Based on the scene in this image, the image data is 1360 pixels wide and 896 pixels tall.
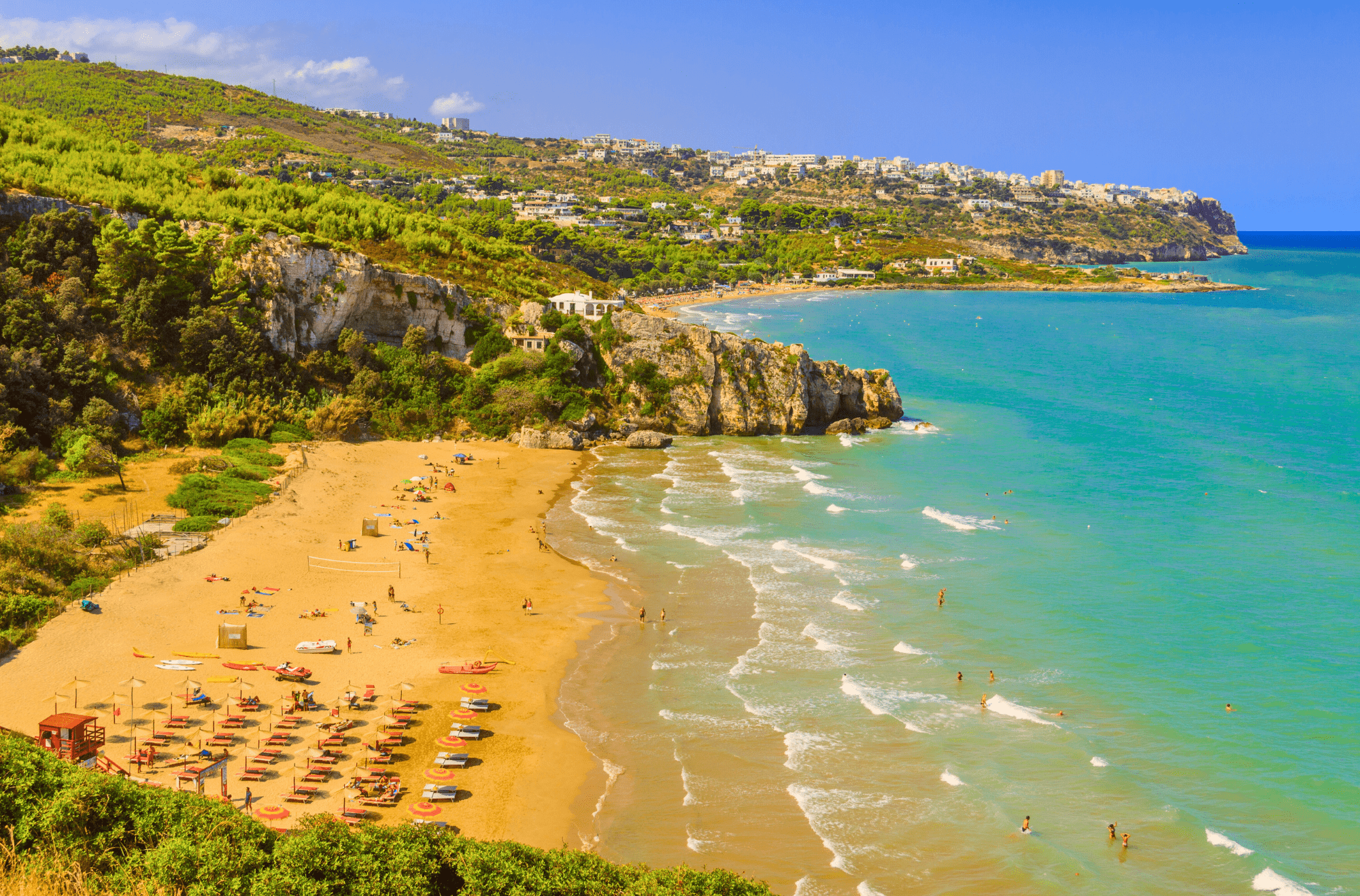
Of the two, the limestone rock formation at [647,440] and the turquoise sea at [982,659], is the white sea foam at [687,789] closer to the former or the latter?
the turquoise sea at [982,659]

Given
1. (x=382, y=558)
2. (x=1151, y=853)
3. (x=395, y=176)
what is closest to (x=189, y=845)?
(x=1151, y=853)

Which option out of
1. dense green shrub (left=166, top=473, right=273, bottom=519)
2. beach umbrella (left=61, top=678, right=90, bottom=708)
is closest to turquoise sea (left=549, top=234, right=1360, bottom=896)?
beach umbrella (left=61, top=678, right=90, bottom=708)

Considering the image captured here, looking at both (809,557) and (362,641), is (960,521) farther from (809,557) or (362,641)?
(362,641)

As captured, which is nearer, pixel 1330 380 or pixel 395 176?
pixel 1330 380

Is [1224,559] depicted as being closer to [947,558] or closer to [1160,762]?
[947,558]

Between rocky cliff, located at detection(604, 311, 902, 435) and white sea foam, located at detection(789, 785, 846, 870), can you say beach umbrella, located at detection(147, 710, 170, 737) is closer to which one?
white sea foam, located at detection(789, 785, 846, 870)

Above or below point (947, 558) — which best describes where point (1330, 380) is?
above

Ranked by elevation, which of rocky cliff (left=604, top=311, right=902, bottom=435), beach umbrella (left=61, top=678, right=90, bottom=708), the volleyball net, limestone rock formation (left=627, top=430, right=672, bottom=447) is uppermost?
rocky cliff (left=604, top=311, right=902, bottom=435)

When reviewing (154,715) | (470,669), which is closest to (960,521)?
(470,669)
